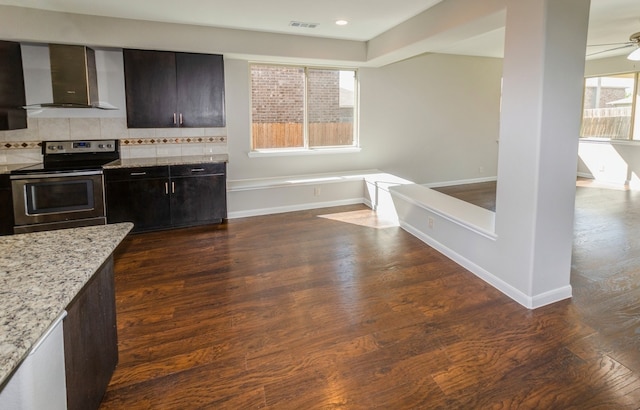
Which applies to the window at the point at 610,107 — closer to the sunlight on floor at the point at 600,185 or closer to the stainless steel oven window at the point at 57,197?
the sunlight on floor at the point at 600,185

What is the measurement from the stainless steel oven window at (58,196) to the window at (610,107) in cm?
894

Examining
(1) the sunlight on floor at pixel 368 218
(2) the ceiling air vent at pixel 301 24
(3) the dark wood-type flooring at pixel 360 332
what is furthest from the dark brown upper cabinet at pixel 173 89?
(1) the sunlight on floor at pixel 368 218

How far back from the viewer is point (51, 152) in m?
4.55

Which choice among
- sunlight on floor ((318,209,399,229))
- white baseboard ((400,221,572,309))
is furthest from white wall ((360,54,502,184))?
white baseboard ((400,221,572,309))

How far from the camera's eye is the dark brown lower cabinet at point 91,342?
148cm

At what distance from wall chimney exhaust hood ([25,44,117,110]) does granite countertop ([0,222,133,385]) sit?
313cm

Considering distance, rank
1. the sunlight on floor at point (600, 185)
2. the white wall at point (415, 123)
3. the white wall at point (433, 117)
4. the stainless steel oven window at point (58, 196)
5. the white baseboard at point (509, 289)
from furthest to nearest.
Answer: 1. the sunlight on floor at point (600, 185)
2. the white wall at point (433, 117)
3. the white wall at point (415, 123)
4. the stainless steel oven window at point (58, 196)
5. the white baseboard at point (509, 289)

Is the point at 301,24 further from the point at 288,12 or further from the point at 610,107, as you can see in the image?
the point at 610,107

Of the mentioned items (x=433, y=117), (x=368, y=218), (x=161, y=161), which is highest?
(x=433, y=117)

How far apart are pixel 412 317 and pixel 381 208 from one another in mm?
2848

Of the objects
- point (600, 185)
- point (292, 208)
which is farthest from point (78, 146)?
point (600, 185)

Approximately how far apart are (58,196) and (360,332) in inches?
140

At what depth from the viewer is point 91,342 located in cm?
171

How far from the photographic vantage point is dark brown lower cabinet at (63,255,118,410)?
58.2 inches
